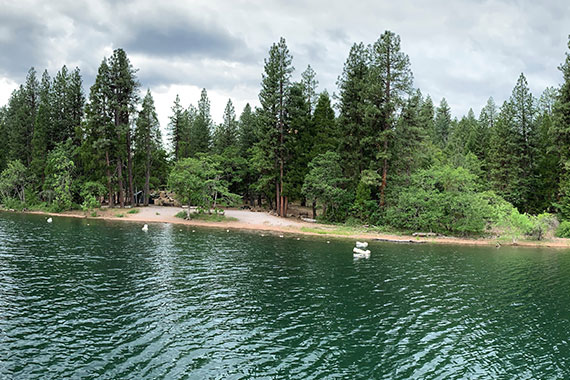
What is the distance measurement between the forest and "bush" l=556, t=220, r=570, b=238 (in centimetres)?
12

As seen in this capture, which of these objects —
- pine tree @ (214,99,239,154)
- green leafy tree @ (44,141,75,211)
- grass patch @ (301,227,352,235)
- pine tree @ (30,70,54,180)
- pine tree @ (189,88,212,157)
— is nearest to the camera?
grass patch @ (301,227,352,235)

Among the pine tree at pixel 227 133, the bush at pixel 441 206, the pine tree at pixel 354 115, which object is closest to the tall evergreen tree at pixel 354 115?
the pine tree at pixel 354 115

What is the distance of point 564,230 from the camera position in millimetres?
39812

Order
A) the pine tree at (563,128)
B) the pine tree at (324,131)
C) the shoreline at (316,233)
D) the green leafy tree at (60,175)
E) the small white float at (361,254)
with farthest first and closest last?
the green leafy tree at (60,175) → the pine tree at (324,131) → the pine tree at (563,128) → the shoreline at (316,233) → the small white float at (361,254)

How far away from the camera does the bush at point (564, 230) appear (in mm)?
39469

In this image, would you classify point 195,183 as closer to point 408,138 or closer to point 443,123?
point 408,138

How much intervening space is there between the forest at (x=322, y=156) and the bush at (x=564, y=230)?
122 mm

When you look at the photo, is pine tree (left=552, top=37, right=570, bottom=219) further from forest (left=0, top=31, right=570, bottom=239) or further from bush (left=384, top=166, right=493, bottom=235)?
bush (left=384, top=166, right=493, bottom=235)

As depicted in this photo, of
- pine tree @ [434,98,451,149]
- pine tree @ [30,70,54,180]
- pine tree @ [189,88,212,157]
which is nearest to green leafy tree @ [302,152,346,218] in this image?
pine tree @ [189,88,212,157]

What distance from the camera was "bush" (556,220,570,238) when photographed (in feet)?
129

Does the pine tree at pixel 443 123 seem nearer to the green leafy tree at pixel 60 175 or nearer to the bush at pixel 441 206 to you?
the bush at pixel 441 206

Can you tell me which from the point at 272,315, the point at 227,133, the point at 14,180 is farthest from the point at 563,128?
the point at 14,180

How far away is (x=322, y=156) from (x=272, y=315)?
34.6 m

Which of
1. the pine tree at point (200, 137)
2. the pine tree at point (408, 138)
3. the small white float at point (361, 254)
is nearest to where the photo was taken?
the small white float at point (361, 254)
